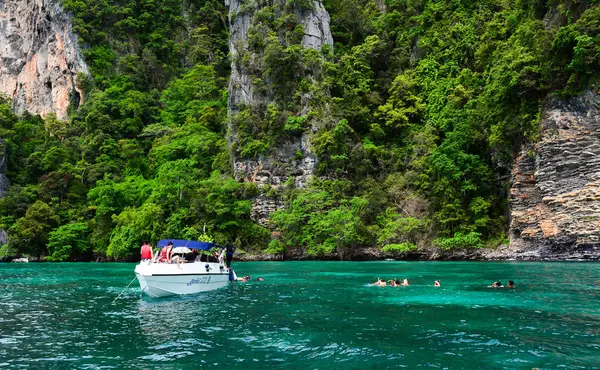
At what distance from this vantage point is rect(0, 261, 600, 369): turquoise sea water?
374 inches

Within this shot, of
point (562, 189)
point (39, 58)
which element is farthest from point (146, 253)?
point (39, 58)

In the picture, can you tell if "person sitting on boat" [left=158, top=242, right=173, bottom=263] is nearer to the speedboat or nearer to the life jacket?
the speedboat

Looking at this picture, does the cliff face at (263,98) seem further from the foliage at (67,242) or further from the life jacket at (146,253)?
the life jacket at (146,253)

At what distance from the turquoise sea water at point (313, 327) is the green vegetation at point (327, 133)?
2085 centimetres

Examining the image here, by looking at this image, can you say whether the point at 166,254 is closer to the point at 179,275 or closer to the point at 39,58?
the point at 179,275

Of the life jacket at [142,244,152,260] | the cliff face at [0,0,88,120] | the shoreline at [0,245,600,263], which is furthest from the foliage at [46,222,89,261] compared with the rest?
the life jacket at [142,244,152,260]

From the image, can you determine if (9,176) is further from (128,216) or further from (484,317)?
(484,317)

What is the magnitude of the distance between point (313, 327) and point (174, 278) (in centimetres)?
921

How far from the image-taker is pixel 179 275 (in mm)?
20125

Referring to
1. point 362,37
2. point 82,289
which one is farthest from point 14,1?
point 82,289

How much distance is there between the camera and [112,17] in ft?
240

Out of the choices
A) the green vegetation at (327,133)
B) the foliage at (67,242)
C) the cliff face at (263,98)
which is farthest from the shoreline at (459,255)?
the foliage at (67,242)

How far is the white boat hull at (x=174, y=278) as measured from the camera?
19.4 metres

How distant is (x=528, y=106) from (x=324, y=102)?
20588 millimetres
